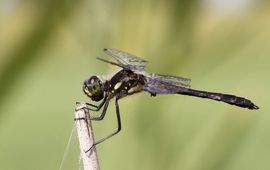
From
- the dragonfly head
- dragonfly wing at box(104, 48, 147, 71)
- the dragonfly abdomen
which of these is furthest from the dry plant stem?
the dragonfly abdomen

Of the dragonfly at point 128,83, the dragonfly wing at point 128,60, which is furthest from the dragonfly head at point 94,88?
the dragonfly wing at point 128,60

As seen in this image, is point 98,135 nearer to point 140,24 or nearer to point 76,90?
point 140,24

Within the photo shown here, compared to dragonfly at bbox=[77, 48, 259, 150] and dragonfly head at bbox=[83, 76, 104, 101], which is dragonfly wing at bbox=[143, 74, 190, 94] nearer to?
dragonfly at bbox=[77, 48, 259, 150]


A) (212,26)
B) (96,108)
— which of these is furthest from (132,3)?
(212,26)

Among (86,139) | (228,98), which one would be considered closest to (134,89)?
(228,98)

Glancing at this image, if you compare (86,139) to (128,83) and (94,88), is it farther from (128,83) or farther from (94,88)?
(128,83)

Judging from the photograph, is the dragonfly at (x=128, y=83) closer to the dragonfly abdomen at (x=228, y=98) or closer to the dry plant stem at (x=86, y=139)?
the dragonfly abdomen at (x=228, y=98)
